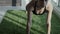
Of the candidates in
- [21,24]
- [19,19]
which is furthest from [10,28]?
[19,19]

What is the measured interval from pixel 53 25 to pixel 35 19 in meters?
0.39

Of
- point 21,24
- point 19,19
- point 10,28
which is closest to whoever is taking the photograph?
point 10,28

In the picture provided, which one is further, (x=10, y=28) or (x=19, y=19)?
(x=19, y=19)

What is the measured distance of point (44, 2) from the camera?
4.49 ft

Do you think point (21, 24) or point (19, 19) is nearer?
point (21, 24)

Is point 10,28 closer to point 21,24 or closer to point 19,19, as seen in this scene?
point 21,24

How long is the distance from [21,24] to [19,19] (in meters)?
0.26

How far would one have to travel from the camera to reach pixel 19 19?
2.65m

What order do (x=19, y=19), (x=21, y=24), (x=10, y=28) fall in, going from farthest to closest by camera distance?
(x=19, y=19) < (x=21, y=24) < (x=10, y=28)

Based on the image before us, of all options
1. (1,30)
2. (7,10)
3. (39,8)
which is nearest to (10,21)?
(1,30)

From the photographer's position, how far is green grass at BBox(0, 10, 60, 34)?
2.12 meters

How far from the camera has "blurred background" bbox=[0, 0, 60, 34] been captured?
2.16m

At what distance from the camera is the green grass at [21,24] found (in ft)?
6.96

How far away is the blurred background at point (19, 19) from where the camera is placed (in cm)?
216
